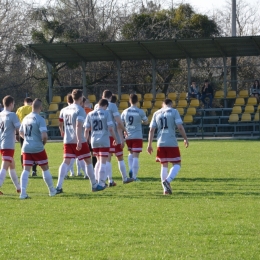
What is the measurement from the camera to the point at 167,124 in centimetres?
1274

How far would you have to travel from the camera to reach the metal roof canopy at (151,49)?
3328 centimetres

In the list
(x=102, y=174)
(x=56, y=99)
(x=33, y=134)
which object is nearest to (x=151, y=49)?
(x=56, y=99)

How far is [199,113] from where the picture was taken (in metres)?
35.5

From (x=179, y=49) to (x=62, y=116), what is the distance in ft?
71.5

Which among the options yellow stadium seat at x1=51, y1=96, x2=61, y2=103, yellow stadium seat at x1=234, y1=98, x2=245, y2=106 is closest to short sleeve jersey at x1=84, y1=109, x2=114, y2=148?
yellow stadium seat at x1=234, y1=98, x2=245, y2=106

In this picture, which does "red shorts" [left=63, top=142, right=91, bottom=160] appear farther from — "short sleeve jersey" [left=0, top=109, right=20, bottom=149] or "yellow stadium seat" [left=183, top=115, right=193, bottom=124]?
"yellow stadium seat" [left=183, top=115, right=193, bottom=124]

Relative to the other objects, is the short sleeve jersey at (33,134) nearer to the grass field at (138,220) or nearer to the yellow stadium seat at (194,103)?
the grass field at (138,220)

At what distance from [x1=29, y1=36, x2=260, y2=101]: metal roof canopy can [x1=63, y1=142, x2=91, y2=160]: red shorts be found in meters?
20.5

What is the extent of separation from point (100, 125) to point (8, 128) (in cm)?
174

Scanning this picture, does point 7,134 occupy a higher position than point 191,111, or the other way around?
point 7,134

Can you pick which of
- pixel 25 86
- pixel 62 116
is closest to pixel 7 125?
pixel 62 116

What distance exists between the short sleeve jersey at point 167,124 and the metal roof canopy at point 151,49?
20.5 metres

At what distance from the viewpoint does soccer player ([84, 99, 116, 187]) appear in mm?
13258

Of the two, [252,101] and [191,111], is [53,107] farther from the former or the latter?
[252,101]
